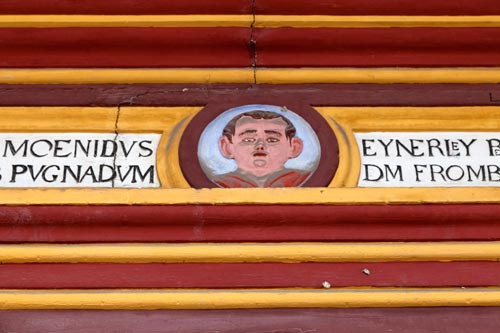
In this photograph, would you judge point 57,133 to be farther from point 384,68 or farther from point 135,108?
point 384,68

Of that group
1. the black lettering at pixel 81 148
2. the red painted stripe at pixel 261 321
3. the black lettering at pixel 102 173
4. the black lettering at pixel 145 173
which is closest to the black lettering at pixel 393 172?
the red painted stripe at pixel 261 321

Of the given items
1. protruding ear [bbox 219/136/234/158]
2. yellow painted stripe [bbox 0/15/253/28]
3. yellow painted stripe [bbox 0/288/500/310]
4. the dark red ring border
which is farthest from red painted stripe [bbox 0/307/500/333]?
yellow painted stripe [bbox 0/15/253/28]

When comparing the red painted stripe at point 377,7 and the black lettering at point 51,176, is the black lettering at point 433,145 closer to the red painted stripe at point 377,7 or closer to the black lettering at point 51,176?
the red painted stripe at point 377,7

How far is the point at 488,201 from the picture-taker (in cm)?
363

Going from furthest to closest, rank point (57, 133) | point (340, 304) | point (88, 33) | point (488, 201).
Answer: point (88, 33) → point (57, 133) → point (488, 201) → point (340, 304)

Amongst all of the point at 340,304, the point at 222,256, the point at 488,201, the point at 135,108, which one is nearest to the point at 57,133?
the point at 135,108

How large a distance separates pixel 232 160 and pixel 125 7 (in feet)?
2.74

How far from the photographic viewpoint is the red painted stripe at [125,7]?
13.7ft

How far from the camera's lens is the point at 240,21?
4164 millimetres

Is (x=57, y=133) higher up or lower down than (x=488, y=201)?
higher up

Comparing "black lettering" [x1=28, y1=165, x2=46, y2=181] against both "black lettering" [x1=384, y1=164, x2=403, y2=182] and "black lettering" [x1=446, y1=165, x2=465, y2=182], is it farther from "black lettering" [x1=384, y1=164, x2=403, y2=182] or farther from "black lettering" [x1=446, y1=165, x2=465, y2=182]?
"black lettering" [x1=446, y1=165, x2=465, y2=182]

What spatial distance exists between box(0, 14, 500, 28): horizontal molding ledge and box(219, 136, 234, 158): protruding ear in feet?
1.81

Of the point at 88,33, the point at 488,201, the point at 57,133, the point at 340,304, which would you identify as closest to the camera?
the point at 340,304

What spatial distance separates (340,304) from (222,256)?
1.32ft
